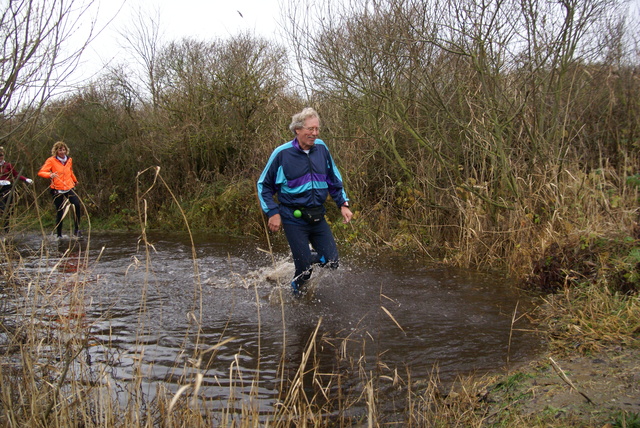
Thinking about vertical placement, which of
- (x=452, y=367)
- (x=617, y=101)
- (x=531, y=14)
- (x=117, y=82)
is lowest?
(x=452, y=367)

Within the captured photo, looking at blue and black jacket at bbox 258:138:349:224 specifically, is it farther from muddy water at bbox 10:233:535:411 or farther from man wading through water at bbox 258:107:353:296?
muddy water at bbox 10:233:535:411

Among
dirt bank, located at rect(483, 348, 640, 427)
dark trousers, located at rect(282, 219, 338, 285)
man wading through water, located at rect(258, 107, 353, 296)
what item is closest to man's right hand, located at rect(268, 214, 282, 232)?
man wading through water, located at rect(258, 107, 353, 296)

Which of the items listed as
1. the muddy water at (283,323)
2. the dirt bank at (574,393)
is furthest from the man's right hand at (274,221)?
the dirt bank at (574,393)

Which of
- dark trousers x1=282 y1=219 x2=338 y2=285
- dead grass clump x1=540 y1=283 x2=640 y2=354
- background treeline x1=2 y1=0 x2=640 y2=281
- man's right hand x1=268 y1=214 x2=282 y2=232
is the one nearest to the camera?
dead grass clump x1=540 y1=283 x2=640 y2=354

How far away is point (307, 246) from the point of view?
628 cm

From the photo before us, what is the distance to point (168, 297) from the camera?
710 centimetres

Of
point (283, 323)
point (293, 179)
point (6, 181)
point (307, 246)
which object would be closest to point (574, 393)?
point (283, 323)

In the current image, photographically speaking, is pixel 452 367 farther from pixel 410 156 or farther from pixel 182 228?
pixel 182 228

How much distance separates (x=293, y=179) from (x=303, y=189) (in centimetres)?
14

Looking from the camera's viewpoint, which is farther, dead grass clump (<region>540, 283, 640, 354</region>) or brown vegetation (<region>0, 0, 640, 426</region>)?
brown vegetation (<region>0, 0, 640, 426</region>)

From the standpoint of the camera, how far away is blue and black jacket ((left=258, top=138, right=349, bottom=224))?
236 inches

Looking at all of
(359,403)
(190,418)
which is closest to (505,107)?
(359,403)

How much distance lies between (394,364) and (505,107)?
495 centimetres

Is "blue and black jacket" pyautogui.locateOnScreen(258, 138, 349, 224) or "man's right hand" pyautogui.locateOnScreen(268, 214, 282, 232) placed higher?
"blue and black jacket" pyautogui.locateOnScreen(258, 138, 349, 224)
